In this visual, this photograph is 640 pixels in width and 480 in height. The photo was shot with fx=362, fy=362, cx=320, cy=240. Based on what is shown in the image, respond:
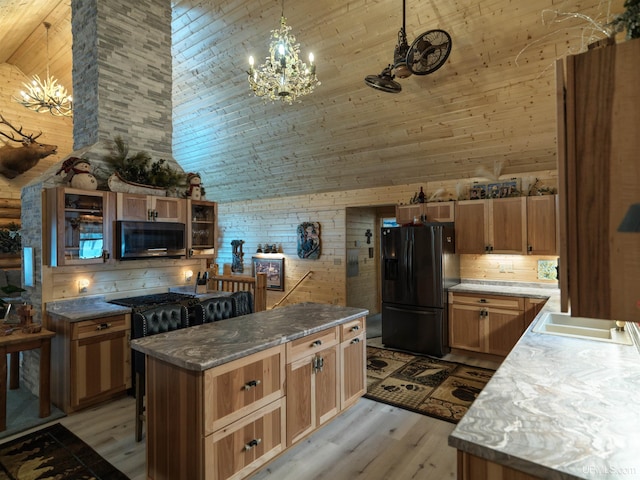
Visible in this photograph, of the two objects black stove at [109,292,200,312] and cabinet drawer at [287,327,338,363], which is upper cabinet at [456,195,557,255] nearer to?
cabinet drawer at [287,327,338,363]

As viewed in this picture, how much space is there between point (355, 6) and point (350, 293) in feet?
15.3

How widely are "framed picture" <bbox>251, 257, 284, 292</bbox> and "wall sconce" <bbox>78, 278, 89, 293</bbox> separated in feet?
12.7

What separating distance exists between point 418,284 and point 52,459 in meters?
4.26

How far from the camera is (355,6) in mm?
3986

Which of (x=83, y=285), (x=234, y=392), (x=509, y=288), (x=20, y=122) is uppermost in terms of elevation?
(x=20, y=122)

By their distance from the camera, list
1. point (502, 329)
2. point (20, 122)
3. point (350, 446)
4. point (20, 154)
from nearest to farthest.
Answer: point (350, 446) < point (502, 329) < point (20, 154) < point (20, 122)

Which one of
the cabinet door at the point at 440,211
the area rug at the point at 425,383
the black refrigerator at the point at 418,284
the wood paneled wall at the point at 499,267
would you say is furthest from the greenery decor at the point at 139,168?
the wood paneled wall at the point at 499,267

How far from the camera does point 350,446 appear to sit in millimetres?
2834

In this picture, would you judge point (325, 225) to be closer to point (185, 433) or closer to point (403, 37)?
point (403, 37)

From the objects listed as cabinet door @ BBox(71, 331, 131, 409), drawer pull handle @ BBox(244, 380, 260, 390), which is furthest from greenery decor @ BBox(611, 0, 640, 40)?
cabinet door @ BBox(71, 331, 131, 409)

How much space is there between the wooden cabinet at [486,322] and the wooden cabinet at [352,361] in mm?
2140

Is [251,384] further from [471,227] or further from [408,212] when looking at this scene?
[408,212]

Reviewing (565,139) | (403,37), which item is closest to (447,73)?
(403,37)

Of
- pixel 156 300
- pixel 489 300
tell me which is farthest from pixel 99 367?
pixel 489 300
